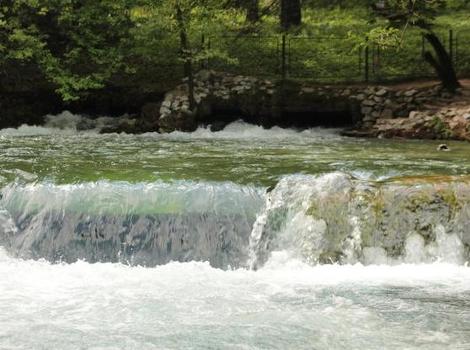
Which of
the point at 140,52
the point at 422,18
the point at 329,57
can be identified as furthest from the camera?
the point at 329,57

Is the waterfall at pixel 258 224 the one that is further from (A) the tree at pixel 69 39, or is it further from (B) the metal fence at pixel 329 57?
(B) the metal fence at pixel 329 57

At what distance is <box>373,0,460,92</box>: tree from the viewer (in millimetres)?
18234

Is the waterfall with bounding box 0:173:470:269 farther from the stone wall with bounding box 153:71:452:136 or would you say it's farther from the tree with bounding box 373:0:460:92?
the stone wall with bounding box 153:71:452:136

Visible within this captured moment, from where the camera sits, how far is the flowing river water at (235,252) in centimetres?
648

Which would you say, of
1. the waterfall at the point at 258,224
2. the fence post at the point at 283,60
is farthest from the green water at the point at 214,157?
the fence post at the point at 283,60

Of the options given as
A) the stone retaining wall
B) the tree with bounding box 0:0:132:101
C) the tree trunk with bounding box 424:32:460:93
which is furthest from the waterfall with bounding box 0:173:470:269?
the tree with bounding box 0:0:132:101

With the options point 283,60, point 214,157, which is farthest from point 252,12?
point 214,157

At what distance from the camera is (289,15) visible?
2584 cm

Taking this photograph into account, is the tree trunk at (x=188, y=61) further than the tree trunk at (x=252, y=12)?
No

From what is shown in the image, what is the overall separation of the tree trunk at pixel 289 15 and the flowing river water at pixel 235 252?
41.5 feet

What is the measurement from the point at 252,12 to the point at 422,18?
9.50 meters

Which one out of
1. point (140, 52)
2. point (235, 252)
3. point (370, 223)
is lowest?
point (235, 252)

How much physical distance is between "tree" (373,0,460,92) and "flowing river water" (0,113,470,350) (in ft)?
17.9

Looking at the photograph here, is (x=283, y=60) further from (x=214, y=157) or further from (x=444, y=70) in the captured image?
(x=214, y=157)
